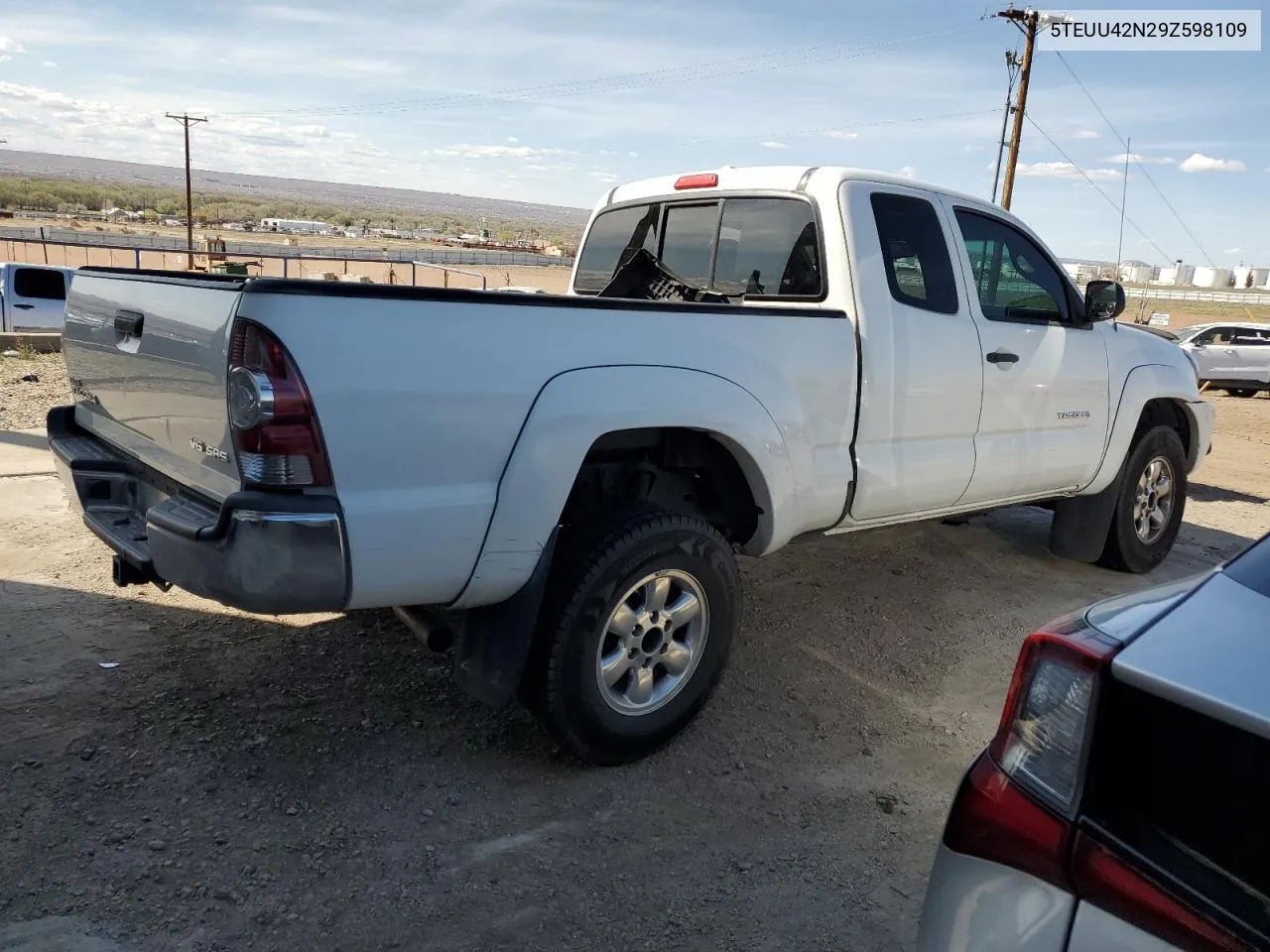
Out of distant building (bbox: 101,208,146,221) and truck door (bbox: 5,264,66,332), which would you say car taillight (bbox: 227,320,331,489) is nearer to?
truck door (bbox: 5,264,66,332)

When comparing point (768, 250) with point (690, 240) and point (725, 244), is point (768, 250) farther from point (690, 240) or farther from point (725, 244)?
point (690, 240)

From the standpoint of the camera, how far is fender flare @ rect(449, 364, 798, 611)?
3.03 meters

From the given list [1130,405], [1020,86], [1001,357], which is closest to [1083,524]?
[1130,405]

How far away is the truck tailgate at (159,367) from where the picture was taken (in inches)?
111

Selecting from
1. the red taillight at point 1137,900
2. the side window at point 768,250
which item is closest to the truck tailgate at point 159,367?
the red taillight at point 1137,900

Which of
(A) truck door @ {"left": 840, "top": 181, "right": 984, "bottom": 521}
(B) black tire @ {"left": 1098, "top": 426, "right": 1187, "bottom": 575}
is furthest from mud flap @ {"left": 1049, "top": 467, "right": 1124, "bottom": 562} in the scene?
(A) truck door @ {"left": 840, "top": 181, "right": 984, "bottom": 521}

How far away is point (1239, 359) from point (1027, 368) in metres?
18.6

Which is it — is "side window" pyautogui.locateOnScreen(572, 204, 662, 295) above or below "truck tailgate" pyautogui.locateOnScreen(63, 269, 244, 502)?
above

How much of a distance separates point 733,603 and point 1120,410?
3.14 meters

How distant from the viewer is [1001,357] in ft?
15.5

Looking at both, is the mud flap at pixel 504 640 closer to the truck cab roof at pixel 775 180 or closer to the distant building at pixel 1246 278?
the truck cab roof at pixel 775 180

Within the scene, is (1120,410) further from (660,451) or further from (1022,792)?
(1022,792)

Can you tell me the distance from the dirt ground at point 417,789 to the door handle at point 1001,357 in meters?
1.40

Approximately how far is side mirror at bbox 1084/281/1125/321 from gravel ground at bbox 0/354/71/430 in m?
8.14
